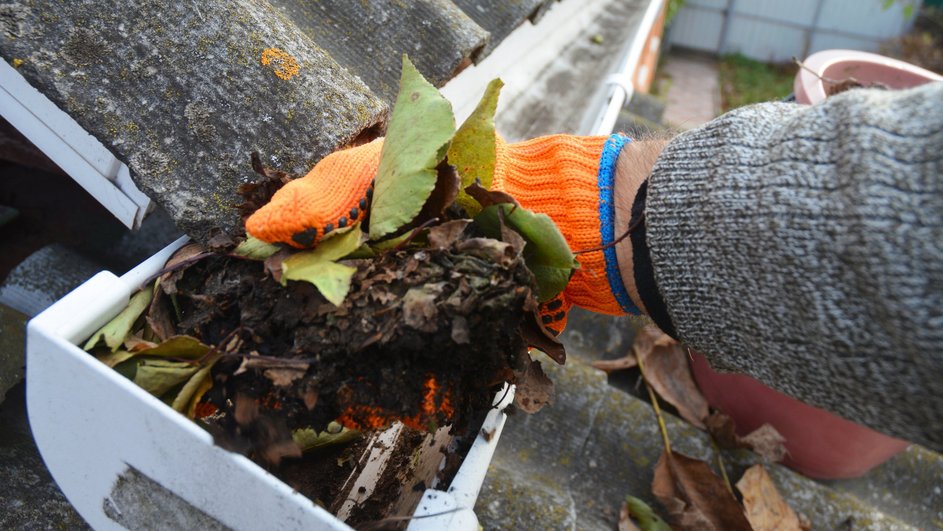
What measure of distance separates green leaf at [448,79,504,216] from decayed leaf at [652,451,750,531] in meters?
0.88

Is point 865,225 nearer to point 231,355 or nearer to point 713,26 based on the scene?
point 231,355

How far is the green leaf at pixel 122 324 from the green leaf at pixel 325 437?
0.26 meters

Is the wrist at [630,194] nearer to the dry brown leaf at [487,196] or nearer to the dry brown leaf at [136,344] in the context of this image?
the dry brown leaf at [487,196]

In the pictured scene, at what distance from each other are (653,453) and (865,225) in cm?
99

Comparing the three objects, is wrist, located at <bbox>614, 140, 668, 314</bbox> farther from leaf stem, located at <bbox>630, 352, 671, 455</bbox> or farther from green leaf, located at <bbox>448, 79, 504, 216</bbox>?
leaf stem, located at <bbox>630, 352, 671, 455</bbox>

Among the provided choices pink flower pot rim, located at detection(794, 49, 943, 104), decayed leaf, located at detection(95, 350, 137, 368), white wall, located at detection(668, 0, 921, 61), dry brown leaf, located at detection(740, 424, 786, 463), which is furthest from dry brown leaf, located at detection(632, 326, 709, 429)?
white wall, located at detection(668, 0, 921, 61)

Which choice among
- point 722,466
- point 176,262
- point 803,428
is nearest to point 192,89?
point 176,262

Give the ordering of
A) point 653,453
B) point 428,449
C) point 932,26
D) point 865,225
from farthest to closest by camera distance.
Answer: point 932,26 → point 653,453 → point 428,449 → point 865,225

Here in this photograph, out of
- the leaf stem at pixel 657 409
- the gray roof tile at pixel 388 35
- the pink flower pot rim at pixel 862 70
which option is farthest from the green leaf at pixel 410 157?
the pink flower pot rim at pixel 862 70

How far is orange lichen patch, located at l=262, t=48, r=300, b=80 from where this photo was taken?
1.06 meters

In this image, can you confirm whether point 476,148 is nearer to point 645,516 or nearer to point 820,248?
point 820,248

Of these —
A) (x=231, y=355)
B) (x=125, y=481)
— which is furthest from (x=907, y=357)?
(x=125, y=481)

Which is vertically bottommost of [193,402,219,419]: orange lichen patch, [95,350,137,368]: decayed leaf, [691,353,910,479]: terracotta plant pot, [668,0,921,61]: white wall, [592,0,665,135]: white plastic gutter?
[668,0,921,61]: white wall

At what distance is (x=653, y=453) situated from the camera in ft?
5.22
